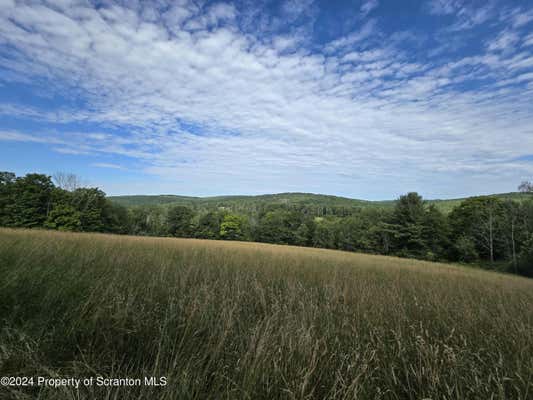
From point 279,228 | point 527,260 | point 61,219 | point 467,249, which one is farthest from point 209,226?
point 527,260

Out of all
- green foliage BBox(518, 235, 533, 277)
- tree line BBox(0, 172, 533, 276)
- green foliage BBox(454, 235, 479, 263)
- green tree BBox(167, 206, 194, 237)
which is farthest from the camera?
green tree BBox(167, 206, 194, 237)

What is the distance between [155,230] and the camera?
63.7 metres

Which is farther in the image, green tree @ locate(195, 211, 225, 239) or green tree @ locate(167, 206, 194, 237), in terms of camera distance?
green tree @ locate(167, 206, 194, 237)

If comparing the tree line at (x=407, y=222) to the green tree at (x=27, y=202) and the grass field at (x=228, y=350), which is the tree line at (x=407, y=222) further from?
the grass field at (x=228, y=350)

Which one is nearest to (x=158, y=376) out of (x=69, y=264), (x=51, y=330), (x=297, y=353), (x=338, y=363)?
(x=297, y=353)

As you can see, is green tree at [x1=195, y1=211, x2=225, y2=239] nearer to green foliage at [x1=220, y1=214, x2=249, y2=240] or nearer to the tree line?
green foliage at [x1=220, y1=214, x2=249, y2=240]

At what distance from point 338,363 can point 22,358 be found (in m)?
2.23

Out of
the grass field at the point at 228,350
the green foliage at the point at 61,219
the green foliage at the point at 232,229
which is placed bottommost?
the green foliage at the point at 232,229

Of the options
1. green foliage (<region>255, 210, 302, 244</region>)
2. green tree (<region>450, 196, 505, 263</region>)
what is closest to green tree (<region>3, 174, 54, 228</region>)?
green foliage (<region>255, 210, 302, 244</region>)

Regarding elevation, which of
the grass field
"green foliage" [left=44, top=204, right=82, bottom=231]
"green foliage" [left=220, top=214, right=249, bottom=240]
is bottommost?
"green foliage" [left=220, top=214, right=249, bottom=240]

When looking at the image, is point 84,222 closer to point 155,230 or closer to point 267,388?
point 155,230

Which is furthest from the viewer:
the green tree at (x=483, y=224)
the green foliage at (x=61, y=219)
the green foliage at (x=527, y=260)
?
the green foliage at (x=61, y=219)

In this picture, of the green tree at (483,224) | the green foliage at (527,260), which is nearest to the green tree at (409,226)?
the green tree at (483,224)

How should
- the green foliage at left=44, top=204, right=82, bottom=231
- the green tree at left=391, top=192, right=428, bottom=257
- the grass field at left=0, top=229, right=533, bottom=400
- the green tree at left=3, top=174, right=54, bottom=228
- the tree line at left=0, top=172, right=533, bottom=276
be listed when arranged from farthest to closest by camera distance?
the green tree at left=391, top=192, right=428, bottom=257 → the green tree at left=3, top=174, right=54, bottom=228 → the green foliage at left=44, top=204, right=82, bottom=231 → the tree line at left=0, top=172, right=533, bottom=276 → the grass field at left=0, top=229, right=533, bottom=400
